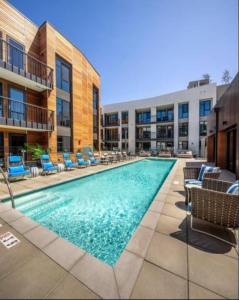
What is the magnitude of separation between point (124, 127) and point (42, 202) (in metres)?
26.1

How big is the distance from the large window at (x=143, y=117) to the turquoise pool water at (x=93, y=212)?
22.7m

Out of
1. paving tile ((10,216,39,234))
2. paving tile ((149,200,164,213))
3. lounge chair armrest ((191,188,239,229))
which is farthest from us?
paving tile ((149,200,164,213))

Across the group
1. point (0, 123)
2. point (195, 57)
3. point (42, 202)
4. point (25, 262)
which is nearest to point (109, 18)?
point (195, 57)

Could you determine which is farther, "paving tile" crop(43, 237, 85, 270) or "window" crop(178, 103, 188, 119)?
"window" crop(178, 103, 188, 119)

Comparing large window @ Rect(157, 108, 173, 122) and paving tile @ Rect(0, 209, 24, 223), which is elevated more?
large window @ Rect(157, 108, 173, 122)

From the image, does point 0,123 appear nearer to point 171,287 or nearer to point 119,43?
point 119,43

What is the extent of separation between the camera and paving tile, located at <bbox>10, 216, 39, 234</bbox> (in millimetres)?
2912

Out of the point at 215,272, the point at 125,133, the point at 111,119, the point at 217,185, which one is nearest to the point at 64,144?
the point at 217,185

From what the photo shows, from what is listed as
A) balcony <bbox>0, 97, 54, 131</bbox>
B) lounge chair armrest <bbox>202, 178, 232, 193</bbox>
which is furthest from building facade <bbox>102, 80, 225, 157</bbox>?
balcony <bbox>0, 97, 54, 131</bbox>

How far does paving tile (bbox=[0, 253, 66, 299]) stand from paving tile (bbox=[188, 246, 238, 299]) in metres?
1.74

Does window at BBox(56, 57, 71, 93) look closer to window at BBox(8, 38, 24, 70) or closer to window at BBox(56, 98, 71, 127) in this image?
window at BBox(56, 98, 71, 127)

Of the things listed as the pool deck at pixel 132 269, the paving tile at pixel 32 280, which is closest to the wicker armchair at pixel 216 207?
the pool deck at pixel 132 269

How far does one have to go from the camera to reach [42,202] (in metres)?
5.07

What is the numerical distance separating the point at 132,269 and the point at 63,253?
1.11 meters
